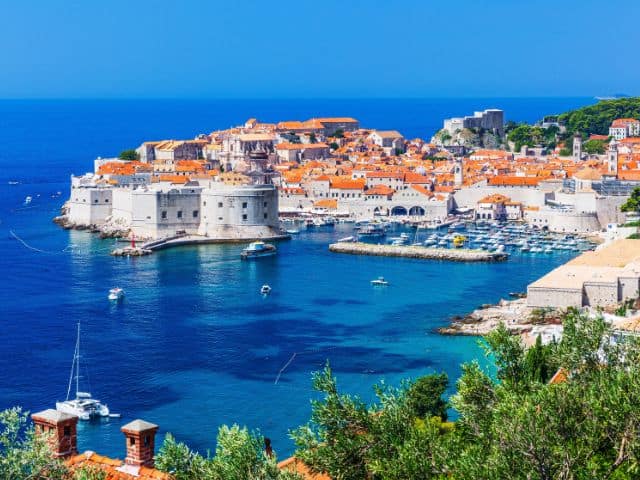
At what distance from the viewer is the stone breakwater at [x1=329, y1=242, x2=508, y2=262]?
93.4 ft

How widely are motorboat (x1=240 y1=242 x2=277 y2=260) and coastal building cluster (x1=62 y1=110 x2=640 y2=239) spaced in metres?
2.38

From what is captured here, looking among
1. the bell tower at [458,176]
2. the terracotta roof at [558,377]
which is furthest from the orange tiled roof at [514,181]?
the terracotta roof at [558,377]

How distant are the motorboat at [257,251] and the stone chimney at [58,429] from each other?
21977 millimetres

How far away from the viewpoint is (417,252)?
29.4 meters

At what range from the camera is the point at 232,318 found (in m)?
21.5

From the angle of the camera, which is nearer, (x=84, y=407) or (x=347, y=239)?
(x=84, y=407)

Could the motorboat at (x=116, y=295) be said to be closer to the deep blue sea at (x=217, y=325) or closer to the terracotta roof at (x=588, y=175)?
the deep blue sea at (x=217, y=325)

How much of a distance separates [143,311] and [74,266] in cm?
604

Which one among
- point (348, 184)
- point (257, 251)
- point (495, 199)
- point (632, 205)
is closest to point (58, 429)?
point (257, 251)

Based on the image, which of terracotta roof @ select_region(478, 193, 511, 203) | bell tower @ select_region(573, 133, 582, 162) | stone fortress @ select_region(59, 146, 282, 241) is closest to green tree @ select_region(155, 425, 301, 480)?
stone fortress @ select_region(59, 146, 282, 241)

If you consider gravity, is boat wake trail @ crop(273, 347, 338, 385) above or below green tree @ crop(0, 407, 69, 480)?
below

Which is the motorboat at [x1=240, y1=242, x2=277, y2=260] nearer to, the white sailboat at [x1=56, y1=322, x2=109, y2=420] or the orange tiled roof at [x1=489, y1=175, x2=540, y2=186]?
the orange tiled roof at [x1=489, y1=175, x2=540, y2=186]

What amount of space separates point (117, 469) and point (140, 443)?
208 millimetres

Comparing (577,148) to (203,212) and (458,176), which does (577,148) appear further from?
(203,212)
